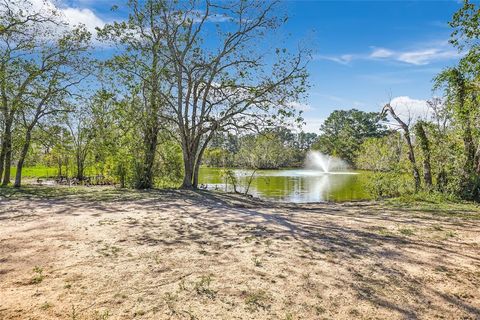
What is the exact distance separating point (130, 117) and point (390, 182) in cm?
1403

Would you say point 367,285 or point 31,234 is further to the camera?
point 31,234

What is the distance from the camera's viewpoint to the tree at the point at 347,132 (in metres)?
73.8

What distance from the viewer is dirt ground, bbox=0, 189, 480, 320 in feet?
11.3

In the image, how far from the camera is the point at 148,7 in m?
15.1

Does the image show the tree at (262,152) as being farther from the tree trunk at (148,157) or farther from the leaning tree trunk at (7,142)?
the leaning tree trunk at (7,142)

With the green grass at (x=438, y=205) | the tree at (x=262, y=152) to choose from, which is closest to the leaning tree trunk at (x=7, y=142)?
the tree at (x=262, y=152)

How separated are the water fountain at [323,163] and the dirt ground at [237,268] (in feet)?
218

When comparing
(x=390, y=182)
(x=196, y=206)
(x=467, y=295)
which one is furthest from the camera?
(x=390, y=182)

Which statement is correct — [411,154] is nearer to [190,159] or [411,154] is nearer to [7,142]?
[190,159]

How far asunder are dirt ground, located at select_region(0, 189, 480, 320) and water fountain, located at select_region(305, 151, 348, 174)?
2613 inches

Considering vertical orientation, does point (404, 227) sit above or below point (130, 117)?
below

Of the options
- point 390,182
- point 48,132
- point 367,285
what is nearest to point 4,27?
point 48,132

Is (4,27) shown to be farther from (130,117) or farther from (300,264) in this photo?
(300,264)

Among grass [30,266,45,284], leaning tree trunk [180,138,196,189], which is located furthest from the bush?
grass [30,266,45,284]
